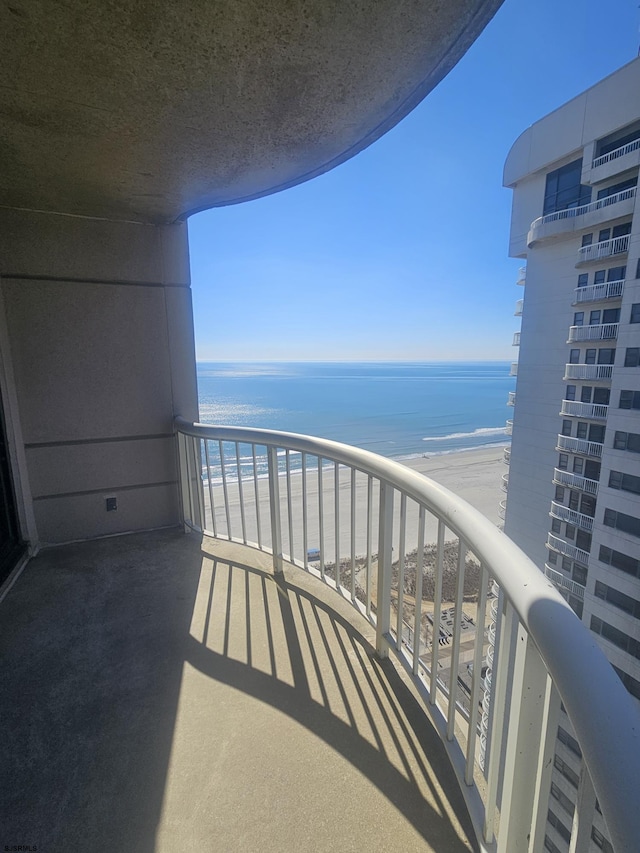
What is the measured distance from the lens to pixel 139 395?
276 cm

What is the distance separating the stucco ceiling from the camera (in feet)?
3.35

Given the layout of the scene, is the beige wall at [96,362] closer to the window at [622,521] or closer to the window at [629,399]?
the window at [629,399]

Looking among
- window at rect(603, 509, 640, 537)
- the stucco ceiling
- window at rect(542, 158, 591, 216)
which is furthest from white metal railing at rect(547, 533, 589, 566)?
the stucco ceiling

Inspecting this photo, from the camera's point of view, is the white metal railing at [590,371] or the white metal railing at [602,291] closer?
the white metal railing at [602,291]

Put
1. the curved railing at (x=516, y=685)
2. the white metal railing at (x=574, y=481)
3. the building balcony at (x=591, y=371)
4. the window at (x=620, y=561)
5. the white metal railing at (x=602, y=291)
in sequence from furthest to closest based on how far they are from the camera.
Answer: the white metal railing at (x=574, y=481) < the window at (x=620, y=561) < the building balcony at (x=591, y=371) < the white metal railing at (x=602, y=291) < the curved railing at (x=516, y=685)

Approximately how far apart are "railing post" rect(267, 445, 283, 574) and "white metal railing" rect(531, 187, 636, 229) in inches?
150

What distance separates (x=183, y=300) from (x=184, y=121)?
55.6 inches

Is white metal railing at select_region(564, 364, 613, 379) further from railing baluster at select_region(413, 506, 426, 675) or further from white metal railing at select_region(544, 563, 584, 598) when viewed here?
railing baluster at select_region(413, 506, 426, 675)

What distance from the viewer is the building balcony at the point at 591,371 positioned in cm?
368

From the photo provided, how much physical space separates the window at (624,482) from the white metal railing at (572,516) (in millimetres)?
895

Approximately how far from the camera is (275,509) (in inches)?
84.3

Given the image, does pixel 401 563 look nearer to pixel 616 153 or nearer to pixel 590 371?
pixel 590 371

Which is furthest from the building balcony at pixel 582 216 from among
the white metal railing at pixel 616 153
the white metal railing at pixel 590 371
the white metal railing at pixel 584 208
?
the white metal railing at pixel 590 371

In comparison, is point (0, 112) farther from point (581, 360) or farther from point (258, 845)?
point (581, 360)
